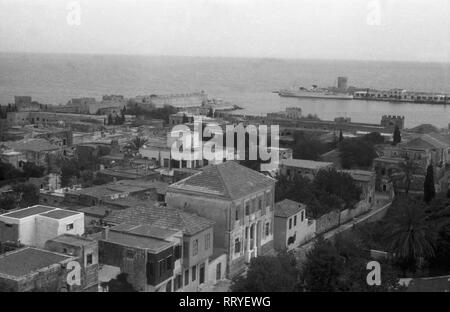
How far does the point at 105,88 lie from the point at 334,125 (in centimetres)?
→ 3965

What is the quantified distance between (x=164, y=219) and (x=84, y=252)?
135 centimetres

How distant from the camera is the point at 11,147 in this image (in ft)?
51.6

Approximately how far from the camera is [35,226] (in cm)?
778

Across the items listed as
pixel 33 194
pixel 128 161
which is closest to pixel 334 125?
pixel 128 161

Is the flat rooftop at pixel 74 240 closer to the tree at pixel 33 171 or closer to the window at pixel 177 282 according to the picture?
the window at pixel 177 282

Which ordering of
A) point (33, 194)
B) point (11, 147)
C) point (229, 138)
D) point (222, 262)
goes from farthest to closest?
point (229, 138)
point (11, 147)
point (33, 194)
point (222, 262)

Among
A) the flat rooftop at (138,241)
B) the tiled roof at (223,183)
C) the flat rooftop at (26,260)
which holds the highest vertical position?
the tiled roof at (223,183)

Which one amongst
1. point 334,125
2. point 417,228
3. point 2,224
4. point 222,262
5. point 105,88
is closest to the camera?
point 2,224

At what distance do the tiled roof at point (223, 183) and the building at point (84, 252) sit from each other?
6.90ft

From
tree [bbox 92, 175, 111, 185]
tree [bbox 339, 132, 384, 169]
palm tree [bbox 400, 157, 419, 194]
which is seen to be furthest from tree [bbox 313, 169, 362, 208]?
tree [bbox 92, 175, 111, 185]

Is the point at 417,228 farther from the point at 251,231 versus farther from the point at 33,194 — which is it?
the point at 33,194

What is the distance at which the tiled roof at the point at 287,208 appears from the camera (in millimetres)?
9936

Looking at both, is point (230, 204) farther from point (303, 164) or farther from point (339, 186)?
point (303, 164)

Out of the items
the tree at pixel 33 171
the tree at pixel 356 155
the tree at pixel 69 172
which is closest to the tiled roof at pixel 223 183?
the tree at pixel 69 172
